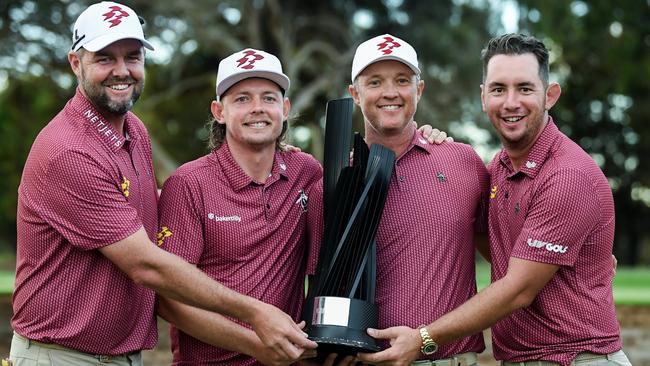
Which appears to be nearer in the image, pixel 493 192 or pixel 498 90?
pixel 498 90

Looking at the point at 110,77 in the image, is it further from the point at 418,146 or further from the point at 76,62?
the point at 418,146

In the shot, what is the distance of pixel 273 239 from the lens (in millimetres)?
4465

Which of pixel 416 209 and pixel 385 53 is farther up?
pixel 385 53

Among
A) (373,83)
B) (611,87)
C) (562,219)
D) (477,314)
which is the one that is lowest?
(477,314)

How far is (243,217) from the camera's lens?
4.43 meters

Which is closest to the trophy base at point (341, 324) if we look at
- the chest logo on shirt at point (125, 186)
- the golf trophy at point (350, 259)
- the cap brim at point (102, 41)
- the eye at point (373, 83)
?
the golf trophy at point (350, 259)

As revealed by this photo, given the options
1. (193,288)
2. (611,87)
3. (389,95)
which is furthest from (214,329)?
(611,87)

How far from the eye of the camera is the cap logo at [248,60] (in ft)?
15.0

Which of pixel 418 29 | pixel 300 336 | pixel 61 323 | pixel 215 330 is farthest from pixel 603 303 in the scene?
pixel 418 29

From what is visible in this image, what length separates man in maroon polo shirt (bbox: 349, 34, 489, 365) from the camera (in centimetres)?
442

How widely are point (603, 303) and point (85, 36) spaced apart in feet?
8.83

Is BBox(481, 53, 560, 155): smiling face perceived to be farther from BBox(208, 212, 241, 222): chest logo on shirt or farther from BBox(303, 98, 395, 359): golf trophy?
BBox(208, 212, 241, 222): chest logo on shirt

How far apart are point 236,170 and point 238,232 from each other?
0.33m

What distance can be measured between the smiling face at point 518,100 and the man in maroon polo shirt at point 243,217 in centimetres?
98
